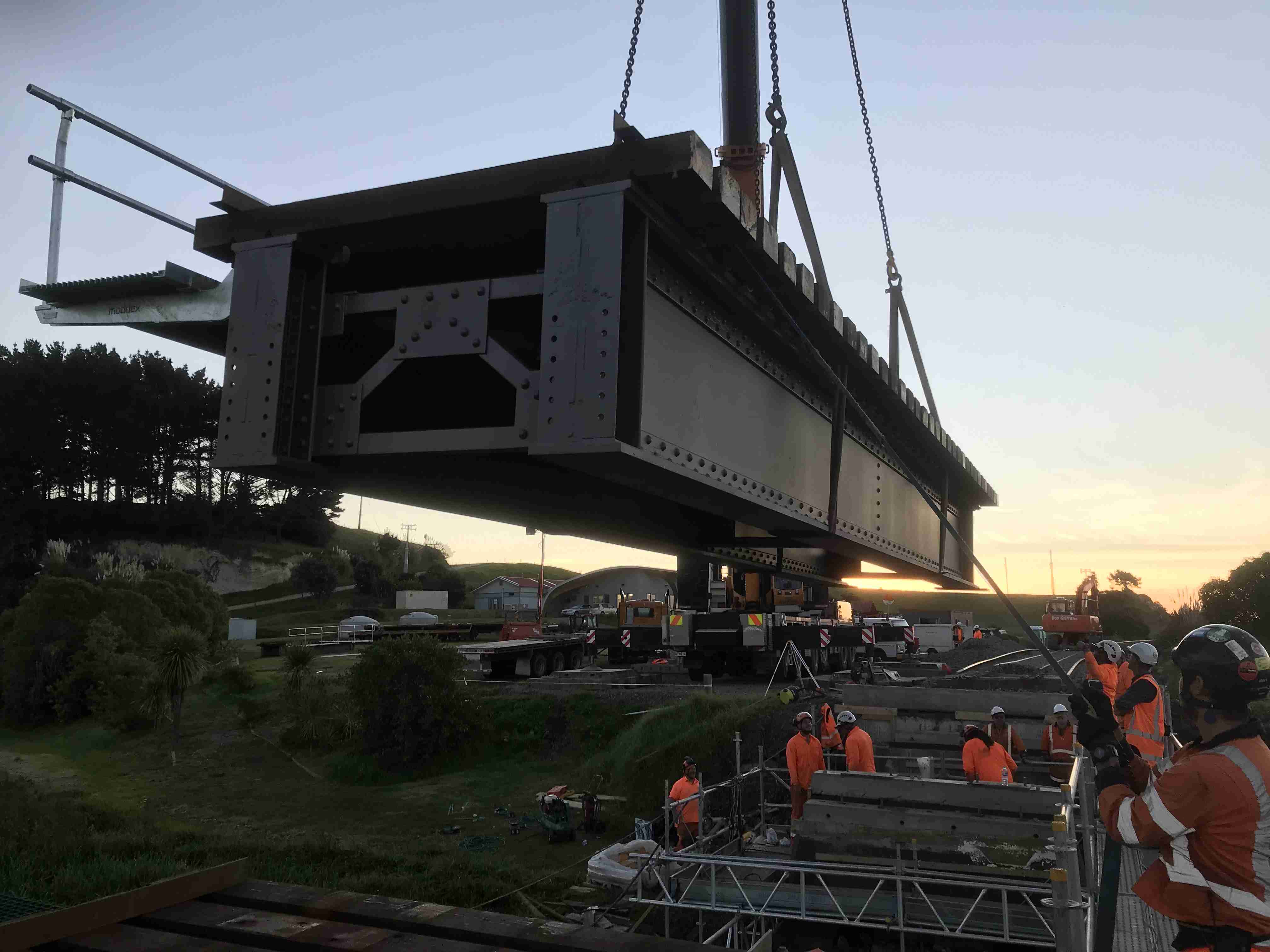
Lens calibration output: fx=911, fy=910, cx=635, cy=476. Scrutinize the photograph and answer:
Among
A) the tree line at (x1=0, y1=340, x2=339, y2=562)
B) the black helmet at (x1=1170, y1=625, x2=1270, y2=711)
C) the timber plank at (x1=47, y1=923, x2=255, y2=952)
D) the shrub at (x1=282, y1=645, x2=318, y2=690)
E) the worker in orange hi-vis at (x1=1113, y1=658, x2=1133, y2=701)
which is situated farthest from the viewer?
the tree line at (x1=0, y1=340, x2=339, y2=562)

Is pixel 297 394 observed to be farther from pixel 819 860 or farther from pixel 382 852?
pixel 382 852

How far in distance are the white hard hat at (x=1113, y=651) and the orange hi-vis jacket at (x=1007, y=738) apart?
161cm

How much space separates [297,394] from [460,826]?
1603 centimetres

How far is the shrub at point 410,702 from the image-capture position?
2450cm

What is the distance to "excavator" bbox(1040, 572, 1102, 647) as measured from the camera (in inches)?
1686

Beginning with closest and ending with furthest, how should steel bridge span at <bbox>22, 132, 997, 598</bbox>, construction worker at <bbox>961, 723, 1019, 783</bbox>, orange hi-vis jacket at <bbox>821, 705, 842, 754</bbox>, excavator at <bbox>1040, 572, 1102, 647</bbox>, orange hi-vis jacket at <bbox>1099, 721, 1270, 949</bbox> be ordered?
orange hi-vis jacket at <bbox>1099, 721, 1270, 949</bbox> → steel bridge span at <bbox>22, 132, 997, 598</bbox> → construction worker at <bbox>961, 723, 1019, 783</bbox> → orange hi-vis jacket at <bbox>821, 705, 842, 754</bbox> → excavator at <bbox>1040, 572, 1102, 647</bbox>

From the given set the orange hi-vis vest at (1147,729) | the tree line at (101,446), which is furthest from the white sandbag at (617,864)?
the tree line at (101,446)

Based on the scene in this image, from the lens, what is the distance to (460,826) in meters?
19.2

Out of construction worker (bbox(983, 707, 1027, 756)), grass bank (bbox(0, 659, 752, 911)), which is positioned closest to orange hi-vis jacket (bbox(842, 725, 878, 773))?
construction worker (bbox(983, 707, 1027, 756))

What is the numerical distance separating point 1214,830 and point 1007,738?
33.0 ft

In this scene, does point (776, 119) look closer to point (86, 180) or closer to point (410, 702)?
point (86, 180)

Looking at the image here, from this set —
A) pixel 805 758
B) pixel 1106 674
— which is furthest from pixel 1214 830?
pixel 1106 674

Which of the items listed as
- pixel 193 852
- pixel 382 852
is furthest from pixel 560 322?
pixel 382 852

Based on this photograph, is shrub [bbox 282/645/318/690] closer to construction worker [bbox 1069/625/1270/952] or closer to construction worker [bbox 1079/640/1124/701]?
construction worker [bbox 1079/640/1124/701]
